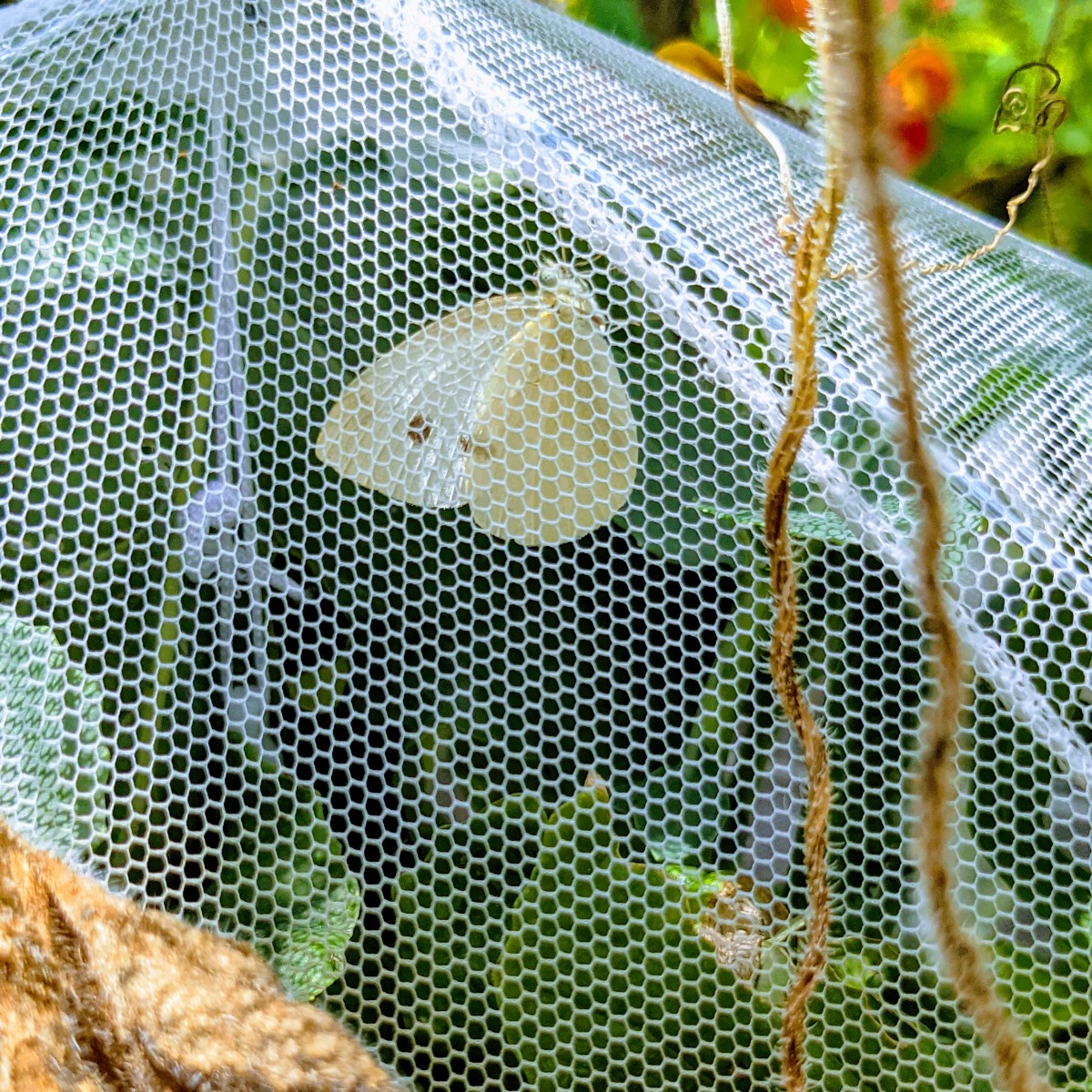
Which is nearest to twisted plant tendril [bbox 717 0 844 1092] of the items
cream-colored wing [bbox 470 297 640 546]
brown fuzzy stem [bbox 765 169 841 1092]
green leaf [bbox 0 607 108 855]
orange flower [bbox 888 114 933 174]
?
brown fuzzy stem [bbox 765 169 841 1092]

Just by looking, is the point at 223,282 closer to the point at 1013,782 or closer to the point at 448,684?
the point at 448,684

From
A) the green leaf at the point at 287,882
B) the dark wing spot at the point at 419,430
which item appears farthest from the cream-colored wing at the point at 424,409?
the green leaf at the point at 287,882

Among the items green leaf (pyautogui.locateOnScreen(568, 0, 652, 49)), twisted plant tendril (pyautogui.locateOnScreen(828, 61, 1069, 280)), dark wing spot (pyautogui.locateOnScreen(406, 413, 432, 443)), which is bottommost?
dark wing spot (pyautogui.locateOnScreen(406, 413, 432, 443))

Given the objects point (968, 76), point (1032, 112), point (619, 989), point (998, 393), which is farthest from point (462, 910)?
point (968, 76)

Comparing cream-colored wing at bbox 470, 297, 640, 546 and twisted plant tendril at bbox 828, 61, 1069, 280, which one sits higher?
twisted plant tendril at bbox 828, 61, 1069, 280

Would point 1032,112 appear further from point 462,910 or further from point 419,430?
point 462,910

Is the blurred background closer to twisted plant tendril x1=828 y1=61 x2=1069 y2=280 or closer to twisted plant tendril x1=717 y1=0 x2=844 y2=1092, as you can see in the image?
twisted plant tendril x1=828 y1=61 x2=1069 y2=280

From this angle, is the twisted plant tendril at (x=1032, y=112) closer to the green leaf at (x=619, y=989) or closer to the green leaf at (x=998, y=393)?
the green leaf at (x=998, y=393)
